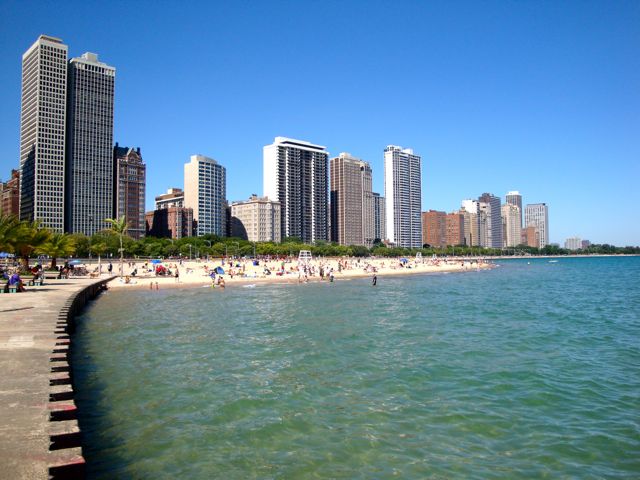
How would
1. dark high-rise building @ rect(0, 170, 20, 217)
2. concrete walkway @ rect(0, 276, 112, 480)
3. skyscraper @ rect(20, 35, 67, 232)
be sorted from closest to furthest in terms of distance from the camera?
concrete walkway @ rect(0, 276, 112, 480) < skyscraper @ rect(20, 35, 67, 232) < dark high-rise building @ rect(0, 170, 20, 217)

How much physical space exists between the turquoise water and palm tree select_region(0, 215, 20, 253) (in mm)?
15870

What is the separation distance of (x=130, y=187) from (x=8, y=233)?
494ft

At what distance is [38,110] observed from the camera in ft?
519

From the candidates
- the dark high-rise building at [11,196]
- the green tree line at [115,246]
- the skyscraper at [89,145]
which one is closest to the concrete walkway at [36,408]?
the green tree line at [115,246]

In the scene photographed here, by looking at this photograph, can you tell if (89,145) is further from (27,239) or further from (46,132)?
(27,239)

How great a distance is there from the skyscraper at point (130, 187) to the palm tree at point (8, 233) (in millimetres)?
139894

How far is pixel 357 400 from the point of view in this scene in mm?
12961

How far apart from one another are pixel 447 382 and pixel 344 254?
173m

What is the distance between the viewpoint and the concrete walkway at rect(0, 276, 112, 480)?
620cm

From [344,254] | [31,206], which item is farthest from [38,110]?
[344,254]

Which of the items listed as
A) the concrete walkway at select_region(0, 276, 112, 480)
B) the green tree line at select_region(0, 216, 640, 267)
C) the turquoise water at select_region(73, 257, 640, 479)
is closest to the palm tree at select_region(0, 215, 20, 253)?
the green tree line at select_region(0, 216, 640, 267)

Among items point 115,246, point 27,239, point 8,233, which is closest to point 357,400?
point 8,233

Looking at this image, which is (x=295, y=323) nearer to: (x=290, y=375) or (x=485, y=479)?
(x=290, y=375)

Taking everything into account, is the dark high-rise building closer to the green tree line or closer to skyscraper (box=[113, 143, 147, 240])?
skyscraper (box=[113, 143, 147, 240])
